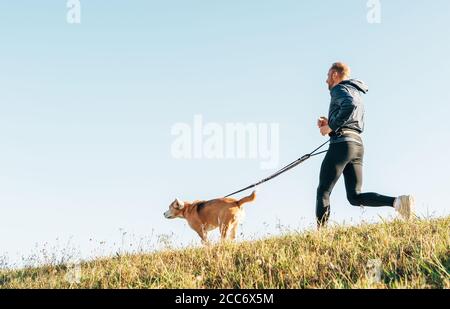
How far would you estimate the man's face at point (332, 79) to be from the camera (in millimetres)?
6347

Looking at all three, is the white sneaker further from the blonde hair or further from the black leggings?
the blonde hair

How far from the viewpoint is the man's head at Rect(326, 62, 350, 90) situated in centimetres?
631

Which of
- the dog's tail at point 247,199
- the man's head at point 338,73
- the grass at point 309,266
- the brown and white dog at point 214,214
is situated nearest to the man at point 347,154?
the man's head at point 338,73

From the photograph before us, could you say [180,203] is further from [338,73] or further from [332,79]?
[338,73]

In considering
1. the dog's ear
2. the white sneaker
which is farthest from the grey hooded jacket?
the dog's ear

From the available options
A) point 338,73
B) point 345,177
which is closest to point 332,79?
point 338,73

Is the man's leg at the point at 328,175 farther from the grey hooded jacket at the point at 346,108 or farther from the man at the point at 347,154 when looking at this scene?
the grey hooded jacket at the point at 346,108

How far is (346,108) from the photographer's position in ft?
19.1

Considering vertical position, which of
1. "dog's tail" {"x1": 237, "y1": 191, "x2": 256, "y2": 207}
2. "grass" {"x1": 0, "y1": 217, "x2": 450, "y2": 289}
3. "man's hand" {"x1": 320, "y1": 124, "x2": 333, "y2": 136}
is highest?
"man's hand" {"x1": 320, "y1": 124, "x2": 333, "y2": 136}

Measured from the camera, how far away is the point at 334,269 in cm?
369

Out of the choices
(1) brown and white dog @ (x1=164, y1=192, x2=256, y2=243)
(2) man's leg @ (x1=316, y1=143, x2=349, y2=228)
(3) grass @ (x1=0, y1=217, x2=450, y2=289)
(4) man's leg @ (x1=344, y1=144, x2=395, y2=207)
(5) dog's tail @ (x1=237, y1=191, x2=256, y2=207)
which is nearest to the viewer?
(3) grass @ (x1=0, y1=217, x2=450, y2=289)
